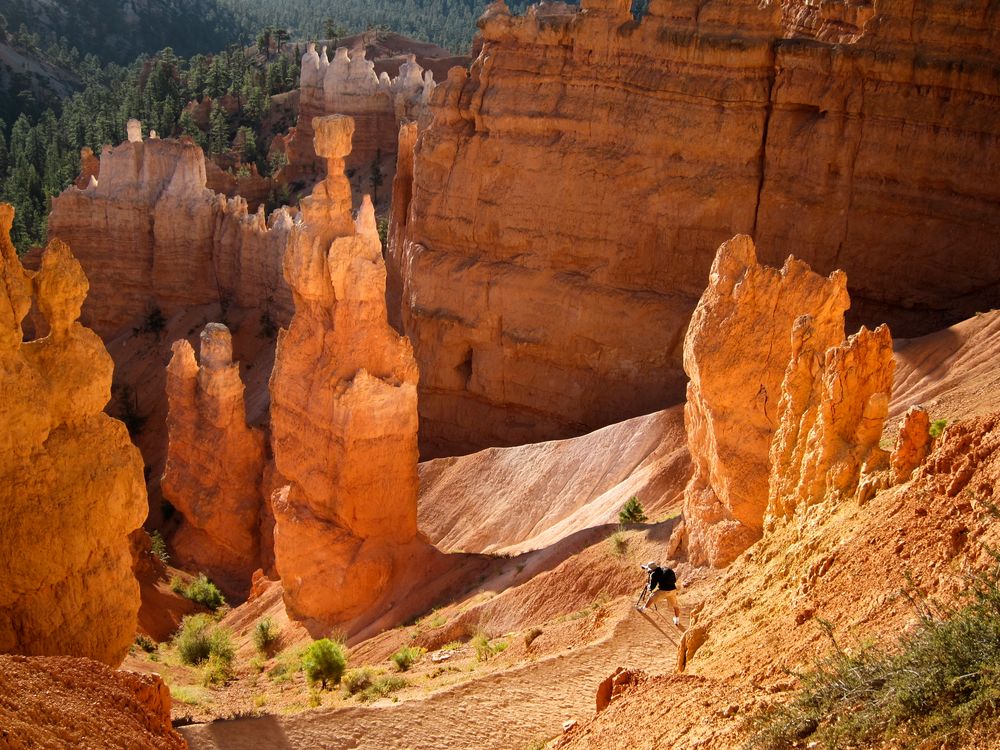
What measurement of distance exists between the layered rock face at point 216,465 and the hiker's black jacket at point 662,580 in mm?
14265

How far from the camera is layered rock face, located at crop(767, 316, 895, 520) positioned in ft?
33.0

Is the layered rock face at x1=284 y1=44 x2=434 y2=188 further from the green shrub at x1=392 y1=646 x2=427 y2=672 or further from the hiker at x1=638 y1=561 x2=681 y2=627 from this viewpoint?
the hiker at x1=638 y1=561 x2=681 y2=627

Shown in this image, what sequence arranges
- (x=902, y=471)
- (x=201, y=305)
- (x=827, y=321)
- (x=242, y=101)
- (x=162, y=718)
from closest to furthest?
1. (x=902, y=471)
2. (x=162, y=718)
3. (x=827, y=321)
4. (x=201, y=305)
5. (x=242, y=101)

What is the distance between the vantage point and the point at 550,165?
26703 millimetres

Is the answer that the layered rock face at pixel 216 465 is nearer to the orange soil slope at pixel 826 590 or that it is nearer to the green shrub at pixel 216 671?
the green shrub at pixel 216 671

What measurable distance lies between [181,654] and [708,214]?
1395 cm

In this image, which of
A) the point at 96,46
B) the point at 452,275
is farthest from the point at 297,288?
the point at 96,46

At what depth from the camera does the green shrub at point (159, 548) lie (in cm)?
2516

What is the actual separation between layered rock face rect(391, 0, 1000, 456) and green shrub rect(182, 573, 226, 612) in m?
7.39

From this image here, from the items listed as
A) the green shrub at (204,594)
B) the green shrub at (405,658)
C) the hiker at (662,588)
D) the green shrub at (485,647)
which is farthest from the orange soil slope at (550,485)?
the hiker at (662,588)

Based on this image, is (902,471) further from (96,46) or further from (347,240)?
(96,46)

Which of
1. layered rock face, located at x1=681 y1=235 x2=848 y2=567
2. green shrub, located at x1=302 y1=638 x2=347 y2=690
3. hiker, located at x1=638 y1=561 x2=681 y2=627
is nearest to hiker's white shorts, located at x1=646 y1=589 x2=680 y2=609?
hiker, located at x1=638 y1=561 x2=681 y2=627

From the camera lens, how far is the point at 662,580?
1345 centimetres

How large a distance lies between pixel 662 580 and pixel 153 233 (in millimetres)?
28020
